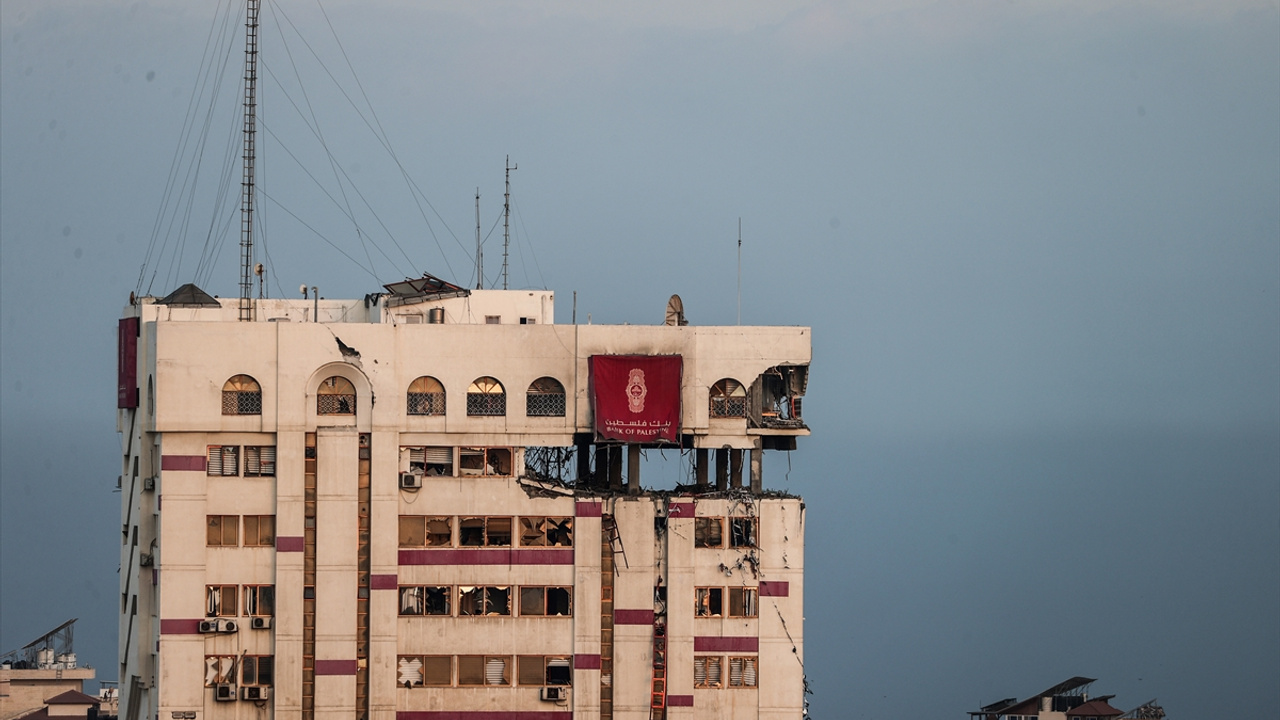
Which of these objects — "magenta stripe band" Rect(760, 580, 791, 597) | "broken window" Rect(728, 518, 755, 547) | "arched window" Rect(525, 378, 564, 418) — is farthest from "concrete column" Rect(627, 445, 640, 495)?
"magenta stripe band" Rect(760, 580, 791, 597)

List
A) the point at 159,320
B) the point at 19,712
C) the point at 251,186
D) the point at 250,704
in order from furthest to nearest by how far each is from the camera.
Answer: the point at 19,712, the point at 251,186, the point at 159,320, the point at 250,704

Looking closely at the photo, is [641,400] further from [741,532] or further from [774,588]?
[774,588]

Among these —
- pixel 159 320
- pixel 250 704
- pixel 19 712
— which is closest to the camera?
pixel 250 704

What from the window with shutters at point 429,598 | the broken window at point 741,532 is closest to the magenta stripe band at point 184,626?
the window with shutters at point 429,598

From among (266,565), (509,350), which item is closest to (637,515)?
(509,350)

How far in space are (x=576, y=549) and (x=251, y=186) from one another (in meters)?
→ 25.0

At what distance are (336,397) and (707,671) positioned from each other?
17.8 metres

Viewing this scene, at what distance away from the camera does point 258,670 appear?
212 ft

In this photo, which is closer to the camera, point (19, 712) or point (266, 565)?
point (266, 565)

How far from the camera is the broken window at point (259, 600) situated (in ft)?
212

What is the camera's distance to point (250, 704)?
64.2m

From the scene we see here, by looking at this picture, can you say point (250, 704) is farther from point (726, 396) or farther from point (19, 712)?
point (19, 712)

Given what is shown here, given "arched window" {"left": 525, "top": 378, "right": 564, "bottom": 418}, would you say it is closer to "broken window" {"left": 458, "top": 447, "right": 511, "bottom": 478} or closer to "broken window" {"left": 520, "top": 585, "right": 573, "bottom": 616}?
"broken window" {"left": 458, "top": 447, "right": 511, "bottom": 478}

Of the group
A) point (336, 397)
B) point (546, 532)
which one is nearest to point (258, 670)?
point (336, 397)
